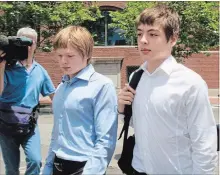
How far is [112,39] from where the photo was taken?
2352cm

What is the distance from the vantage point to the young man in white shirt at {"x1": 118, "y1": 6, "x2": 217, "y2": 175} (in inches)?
82.6

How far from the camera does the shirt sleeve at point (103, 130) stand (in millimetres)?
2391

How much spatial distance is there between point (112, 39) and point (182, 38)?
9.59 metres

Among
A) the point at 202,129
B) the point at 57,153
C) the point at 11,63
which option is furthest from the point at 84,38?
the point at 11,63

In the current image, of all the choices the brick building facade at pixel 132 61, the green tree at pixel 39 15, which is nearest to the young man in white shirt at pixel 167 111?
the green tree at pixel 39 15

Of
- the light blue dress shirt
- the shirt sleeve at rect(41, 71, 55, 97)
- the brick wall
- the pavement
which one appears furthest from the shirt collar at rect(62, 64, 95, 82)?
the brick wall

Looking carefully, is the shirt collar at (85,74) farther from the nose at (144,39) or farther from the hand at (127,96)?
the nose at (144,39)

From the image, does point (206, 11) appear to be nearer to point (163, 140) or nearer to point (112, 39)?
point (112, 39)

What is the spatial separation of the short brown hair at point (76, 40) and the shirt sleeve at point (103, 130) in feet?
0.86

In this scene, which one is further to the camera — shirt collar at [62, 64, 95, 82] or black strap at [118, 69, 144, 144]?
shirt collar at [62, 64, 95, 82]

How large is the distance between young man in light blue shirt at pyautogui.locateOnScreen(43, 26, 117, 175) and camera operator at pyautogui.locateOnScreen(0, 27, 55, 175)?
131 centimetres

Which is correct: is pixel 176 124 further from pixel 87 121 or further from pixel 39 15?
pixel 39 15

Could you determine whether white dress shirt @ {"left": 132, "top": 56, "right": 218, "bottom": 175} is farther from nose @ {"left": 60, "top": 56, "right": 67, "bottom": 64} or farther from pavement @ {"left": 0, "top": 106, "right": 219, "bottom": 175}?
pavement @ {"left": 0, "top": 106, "right": 219, "bottom": 175}

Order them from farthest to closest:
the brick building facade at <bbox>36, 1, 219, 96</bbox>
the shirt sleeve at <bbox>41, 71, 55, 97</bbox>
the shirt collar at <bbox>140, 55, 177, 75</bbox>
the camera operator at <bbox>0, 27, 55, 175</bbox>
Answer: the brick building facade at <bbox>36, 1, 219, 96</bbox>
the shirt sleeve at <bbox>41, 71, 55, 97</bbox>
the camera operator at <bbox>0, 27, 55, 175</bbox>
the shirt collar at <bbox>140, 55, 177, 75</bbox>
